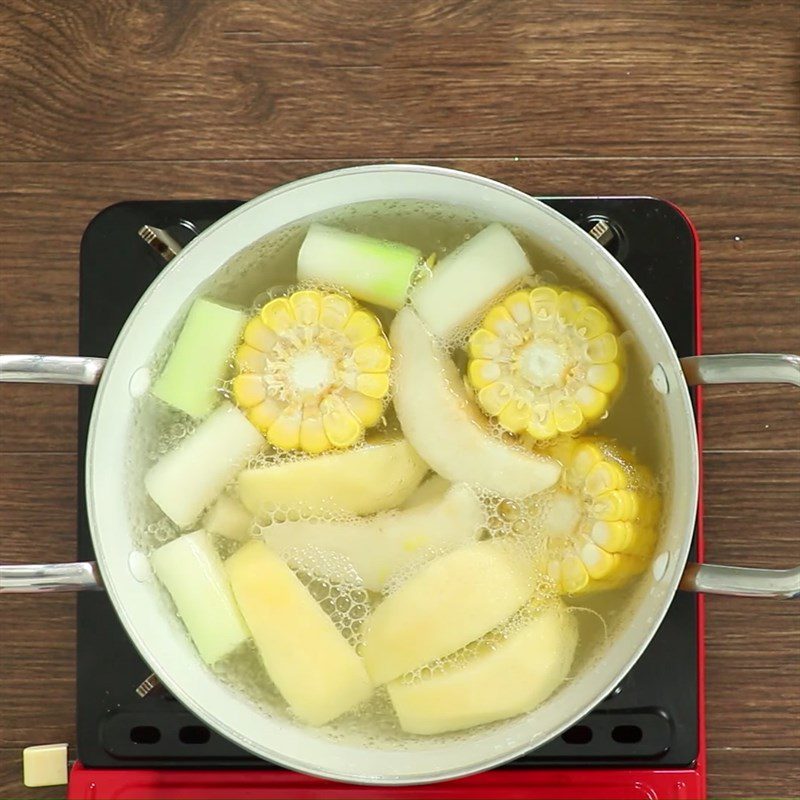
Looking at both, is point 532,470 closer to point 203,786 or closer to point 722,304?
point 722,304

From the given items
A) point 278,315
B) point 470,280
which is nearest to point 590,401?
point 470,280

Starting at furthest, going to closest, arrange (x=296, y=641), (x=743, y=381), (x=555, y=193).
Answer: (x=555, y=193) → (x=296, y=641) → (x=743, y=381)

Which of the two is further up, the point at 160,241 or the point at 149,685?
the point at 160,241

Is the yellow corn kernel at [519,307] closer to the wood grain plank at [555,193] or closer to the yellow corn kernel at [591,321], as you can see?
the yellow corn kernel at [591,321]

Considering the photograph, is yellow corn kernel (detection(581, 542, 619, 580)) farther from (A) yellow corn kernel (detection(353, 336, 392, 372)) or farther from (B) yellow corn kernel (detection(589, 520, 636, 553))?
(A) yellow corn kernel (detection(353, 336, 392, 372))

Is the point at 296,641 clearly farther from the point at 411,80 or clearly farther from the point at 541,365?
the point at 411,80

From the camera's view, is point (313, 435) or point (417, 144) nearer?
point (313, 435)

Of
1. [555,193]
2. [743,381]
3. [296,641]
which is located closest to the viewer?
[743,381]
